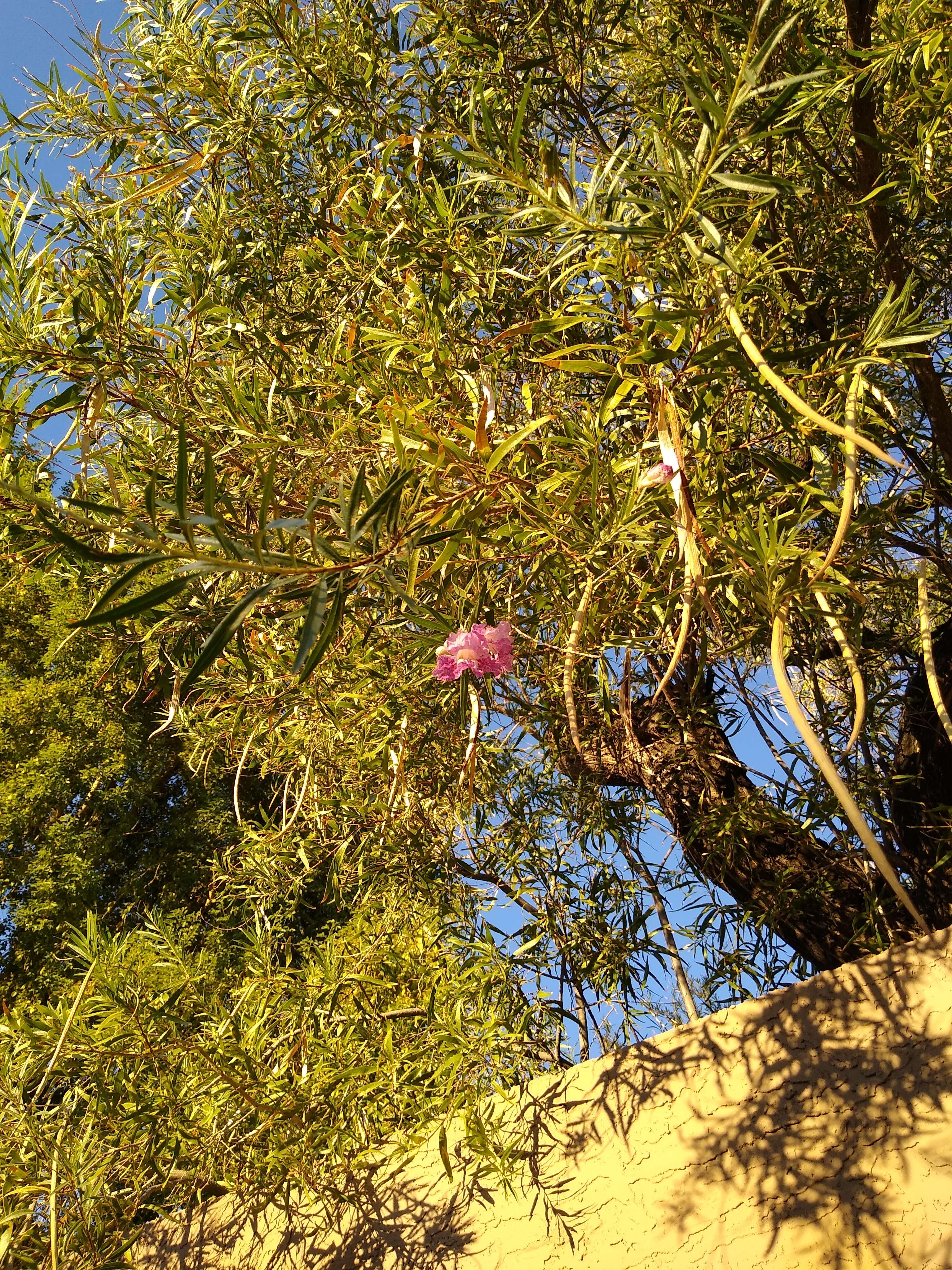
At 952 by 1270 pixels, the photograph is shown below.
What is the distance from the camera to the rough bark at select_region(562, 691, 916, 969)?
2.42 meters

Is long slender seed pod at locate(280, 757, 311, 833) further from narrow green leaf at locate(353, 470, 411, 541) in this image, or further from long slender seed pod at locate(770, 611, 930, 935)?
long slender seed pod at locate(770, 611, 930, 935)

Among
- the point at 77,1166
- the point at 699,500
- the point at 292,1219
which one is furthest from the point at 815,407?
the point at 292,1219

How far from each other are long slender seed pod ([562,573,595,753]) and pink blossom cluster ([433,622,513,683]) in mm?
92

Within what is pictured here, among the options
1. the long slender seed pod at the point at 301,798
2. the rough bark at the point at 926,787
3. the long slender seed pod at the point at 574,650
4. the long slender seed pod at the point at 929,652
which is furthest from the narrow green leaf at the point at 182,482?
the rough bark at the point at 926,787

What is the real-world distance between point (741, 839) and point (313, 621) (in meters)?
1.83

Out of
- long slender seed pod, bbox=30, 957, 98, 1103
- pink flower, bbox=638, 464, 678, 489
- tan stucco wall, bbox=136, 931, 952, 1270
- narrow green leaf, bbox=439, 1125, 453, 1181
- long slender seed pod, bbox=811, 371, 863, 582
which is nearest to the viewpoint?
long slender seed pod, bbox=811, 371, 863, 582

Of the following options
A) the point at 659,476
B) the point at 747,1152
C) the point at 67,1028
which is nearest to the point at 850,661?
the point at 659,476

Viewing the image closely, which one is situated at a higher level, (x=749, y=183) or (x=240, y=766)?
(x=749, y=183)

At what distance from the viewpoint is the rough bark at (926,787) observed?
2424mm

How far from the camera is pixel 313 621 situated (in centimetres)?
89

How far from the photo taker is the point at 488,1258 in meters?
2.31

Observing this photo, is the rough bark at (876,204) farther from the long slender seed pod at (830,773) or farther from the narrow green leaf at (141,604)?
the narrow green leaf at (141,604)

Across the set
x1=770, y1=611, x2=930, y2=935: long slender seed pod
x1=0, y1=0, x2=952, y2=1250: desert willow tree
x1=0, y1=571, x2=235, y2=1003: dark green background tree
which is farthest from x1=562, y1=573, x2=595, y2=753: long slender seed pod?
x1=0, y1=571, x2=235, y2=1003: dark green background tree

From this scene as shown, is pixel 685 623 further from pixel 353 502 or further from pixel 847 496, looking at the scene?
pixel 353 502
